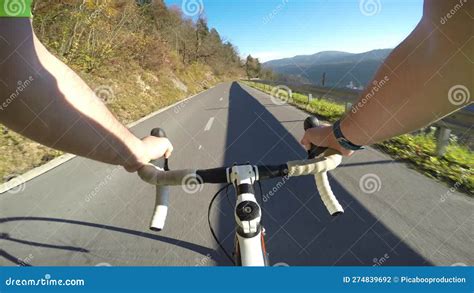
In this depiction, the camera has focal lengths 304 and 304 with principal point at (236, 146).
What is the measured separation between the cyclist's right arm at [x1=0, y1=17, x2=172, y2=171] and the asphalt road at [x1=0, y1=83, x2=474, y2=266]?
2076 millimetres

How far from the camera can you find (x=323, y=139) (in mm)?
1332

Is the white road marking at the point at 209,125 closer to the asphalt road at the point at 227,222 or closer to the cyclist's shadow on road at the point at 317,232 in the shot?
the asphalt road at the point at 227,222

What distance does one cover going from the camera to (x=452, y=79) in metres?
0.93

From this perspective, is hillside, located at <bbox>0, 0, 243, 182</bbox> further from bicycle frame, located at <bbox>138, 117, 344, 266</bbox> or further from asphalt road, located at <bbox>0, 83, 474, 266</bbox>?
bicycle frame, located at <bbox>138, 117, 344, 266</bbox>

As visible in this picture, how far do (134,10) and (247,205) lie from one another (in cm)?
2231

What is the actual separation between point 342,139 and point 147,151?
77 cm

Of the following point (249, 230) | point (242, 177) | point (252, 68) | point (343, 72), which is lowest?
point (249, 230)

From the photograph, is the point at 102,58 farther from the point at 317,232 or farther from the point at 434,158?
the point at 317,232

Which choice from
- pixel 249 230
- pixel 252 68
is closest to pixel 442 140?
pixel 249 230

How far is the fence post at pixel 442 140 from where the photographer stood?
545 centimetres

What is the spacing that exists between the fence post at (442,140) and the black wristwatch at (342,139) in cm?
533

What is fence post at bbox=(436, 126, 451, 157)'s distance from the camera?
215 inches

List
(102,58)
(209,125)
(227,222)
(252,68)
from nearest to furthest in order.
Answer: (227,222) → (209,125) → (102,58) → (252,68)

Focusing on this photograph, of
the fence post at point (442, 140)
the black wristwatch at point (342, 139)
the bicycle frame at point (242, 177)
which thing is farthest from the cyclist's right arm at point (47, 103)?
the fence post at point (442, 140)
